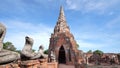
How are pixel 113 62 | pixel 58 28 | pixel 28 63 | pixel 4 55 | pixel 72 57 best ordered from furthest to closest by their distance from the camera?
1. pixel 113 62
2. pixel 58 28
3. pixel 72 57
4. pixel 28 63
5. pixel 4 55

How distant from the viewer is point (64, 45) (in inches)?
1195

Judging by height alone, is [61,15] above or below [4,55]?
above

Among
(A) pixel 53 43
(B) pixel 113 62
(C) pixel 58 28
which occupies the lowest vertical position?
(B) pixel 113 62

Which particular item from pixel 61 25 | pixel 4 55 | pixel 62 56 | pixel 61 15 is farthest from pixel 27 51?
pixel 61 15

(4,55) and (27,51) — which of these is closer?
(4,55)

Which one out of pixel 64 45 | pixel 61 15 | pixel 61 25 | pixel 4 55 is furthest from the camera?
pixel 61 15

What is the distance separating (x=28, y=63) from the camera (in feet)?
15.8

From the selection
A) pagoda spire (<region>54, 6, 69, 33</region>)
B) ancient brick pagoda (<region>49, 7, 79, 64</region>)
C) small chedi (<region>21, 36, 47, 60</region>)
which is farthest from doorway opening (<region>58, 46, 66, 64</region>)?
small chedi (<region>21, 36, 47, 60</region>)

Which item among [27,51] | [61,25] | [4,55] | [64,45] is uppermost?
[61,25]

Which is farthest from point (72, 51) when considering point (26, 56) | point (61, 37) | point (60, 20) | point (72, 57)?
point (26, 56)

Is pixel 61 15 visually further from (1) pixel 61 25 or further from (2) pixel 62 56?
(2) pixel 62 56

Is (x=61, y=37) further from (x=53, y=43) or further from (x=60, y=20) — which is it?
(x=60, y=20)

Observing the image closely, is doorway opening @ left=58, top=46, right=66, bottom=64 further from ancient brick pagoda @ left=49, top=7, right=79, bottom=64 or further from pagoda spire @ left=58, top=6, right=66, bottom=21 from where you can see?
pagoda spire @ left=58, top=6, right=66, bottom=21

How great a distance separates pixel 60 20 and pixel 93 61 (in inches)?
400
